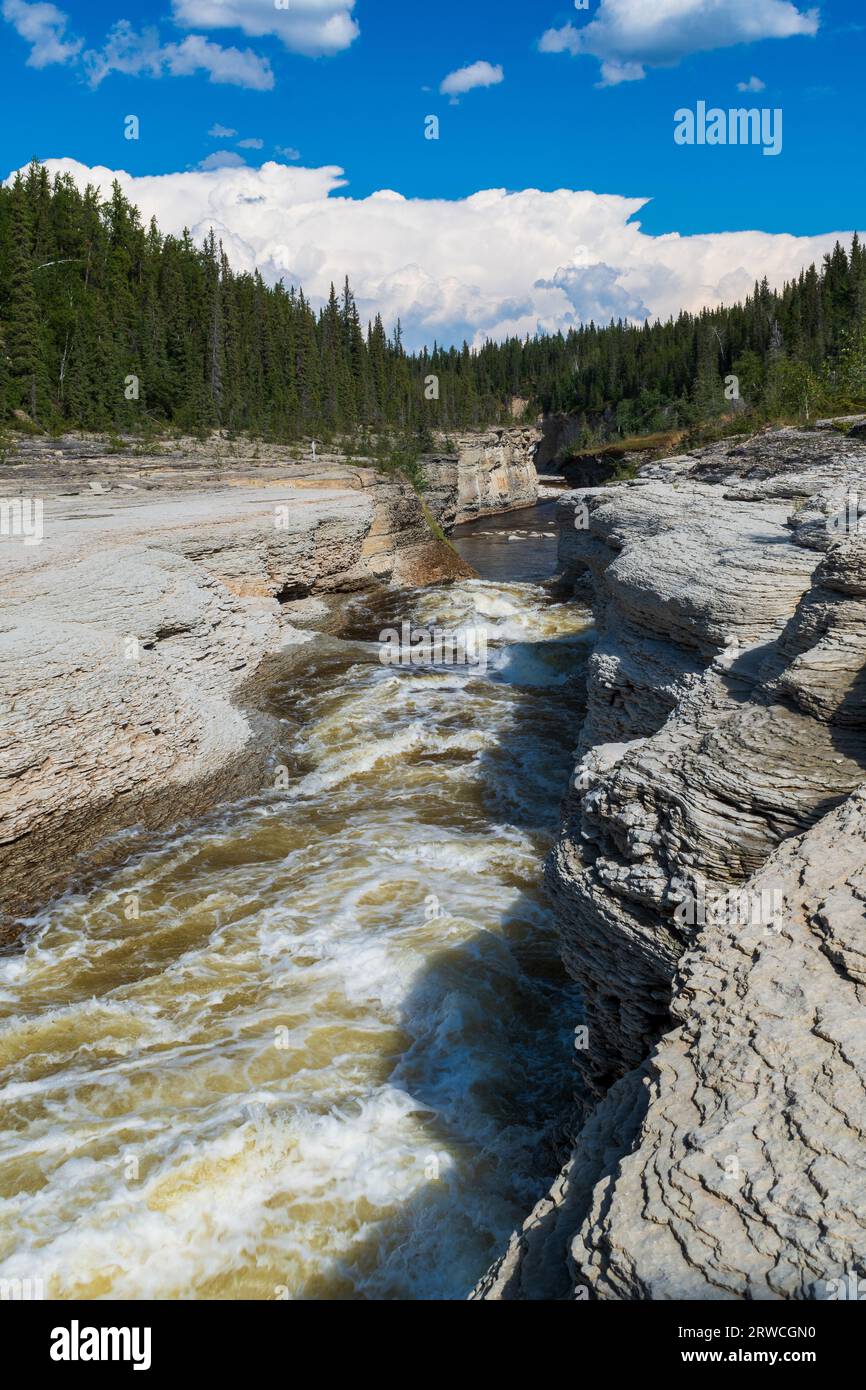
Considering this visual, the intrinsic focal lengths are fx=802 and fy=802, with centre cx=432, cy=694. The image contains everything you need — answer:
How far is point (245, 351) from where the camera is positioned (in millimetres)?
68812

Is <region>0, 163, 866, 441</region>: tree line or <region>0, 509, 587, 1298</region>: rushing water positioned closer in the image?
<region>0, 509, 587, 1298</region>: rushing water

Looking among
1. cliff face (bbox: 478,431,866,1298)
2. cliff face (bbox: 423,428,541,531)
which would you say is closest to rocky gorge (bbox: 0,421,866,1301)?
cliff face (bbox: 478,431,866,1298)

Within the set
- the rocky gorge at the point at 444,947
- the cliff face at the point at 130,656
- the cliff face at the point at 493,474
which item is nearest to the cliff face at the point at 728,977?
the rocky gorge at the point at 444,947

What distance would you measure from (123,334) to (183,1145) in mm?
62732

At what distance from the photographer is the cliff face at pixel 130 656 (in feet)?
32.5

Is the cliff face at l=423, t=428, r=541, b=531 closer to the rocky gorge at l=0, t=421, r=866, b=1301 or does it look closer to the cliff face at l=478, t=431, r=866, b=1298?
the rocky gorge at l=0, t=421, r=866, b=1301

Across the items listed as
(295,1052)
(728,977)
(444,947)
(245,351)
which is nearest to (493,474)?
(245,351)

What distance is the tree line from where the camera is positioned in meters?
46.9

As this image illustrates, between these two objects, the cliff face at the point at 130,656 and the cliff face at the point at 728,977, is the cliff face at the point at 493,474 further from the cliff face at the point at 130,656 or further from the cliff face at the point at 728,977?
the cliff face at the point at 728,977

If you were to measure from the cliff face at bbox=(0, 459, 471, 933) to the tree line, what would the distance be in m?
23.4

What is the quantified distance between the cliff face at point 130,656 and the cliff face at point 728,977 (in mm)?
6550
